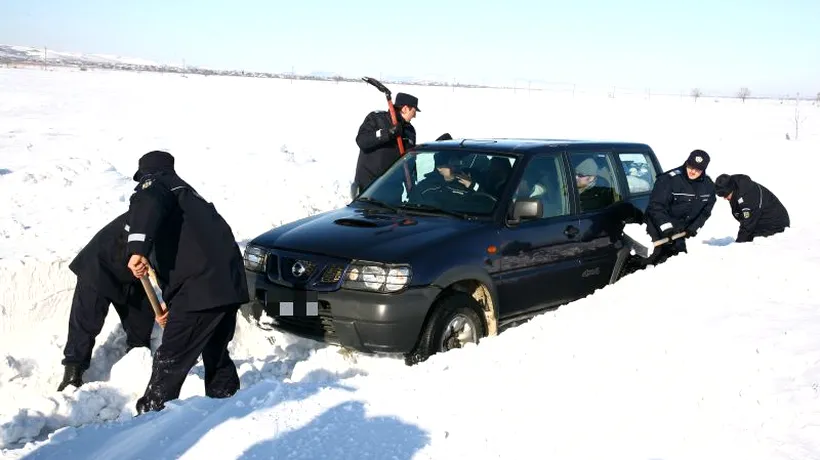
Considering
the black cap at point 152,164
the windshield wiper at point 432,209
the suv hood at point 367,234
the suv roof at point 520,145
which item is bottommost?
the suv hood at point 367,234

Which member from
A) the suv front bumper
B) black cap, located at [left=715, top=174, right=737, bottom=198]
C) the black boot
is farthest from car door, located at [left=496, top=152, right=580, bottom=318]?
the black boot

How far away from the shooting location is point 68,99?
28.8m

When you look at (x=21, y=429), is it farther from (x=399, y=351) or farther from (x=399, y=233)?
(x=399, y=233)

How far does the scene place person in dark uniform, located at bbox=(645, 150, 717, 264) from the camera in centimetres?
730

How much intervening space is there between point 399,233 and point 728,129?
2769 centimetres

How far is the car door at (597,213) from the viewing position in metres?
6.68

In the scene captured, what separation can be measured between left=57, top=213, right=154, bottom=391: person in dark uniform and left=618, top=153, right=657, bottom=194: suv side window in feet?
14.7

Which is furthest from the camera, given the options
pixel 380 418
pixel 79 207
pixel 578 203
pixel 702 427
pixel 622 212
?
pixel 79 207

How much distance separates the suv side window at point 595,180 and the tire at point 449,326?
167cm

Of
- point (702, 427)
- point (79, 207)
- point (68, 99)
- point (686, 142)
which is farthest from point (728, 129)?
point (702, 427)

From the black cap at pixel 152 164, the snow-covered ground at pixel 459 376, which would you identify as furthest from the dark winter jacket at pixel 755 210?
the black cap at pixel 152 164

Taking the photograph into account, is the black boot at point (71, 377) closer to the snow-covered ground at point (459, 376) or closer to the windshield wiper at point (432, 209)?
the snow-covered ground at point (459, 376)

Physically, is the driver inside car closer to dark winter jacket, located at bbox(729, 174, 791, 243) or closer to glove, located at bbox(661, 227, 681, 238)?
glove, located at bbox(661, 227, 681, 238)

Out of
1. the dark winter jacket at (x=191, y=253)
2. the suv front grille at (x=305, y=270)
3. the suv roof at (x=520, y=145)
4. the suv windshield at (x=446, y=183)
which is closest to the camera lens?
the dark winter jacket at (x=191, y=253)
